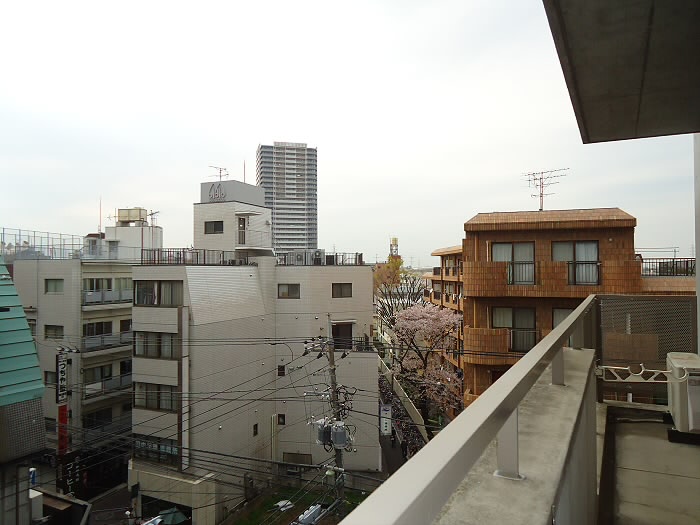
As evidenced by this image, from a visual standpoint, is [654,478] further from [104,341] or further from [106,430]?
[104,341]

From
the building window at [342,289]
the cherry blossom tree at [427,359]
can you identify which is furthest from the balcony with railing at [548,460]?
the cherry blossom tree at [427,359]

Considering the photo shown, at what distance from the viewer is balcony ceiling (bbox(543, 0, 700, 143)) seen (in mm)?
1926

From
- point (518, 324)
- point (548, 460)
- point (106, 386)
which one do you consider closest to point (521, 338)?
point (518, 324)

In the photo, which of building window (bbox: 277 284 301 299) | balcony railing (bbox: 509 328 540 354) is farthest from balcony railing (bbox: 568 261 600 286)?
building window (bbox: 277 284 301 299)

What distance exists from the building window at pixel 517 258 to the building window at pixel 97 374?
14.6 metres

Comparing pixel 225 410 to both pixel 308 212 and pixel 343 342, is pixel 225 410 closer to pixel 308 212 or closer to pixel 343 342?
pixel 343 342

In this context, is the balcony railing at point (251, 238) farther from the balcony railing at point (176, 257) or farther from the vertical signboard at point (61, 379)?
the vertical signboard at point (61, 379)

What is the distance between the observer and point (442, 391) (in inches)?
720

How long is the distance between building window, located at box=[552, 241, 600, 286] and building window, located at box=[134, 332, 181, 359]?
10980mm

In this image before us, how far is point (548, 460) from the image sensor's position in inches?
45.4

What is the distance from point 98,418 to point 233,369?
20.9ft

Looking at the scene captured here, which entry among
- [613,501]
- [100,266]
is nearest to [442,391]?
[100,266]

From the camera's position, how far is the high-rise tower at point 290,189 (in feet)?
128

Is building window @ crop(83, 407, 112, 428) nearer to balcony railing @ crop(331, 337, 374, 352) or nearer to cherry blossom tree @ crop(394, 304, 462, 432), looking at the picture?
balcony railing @ crop(331, 337, 374, 352)
